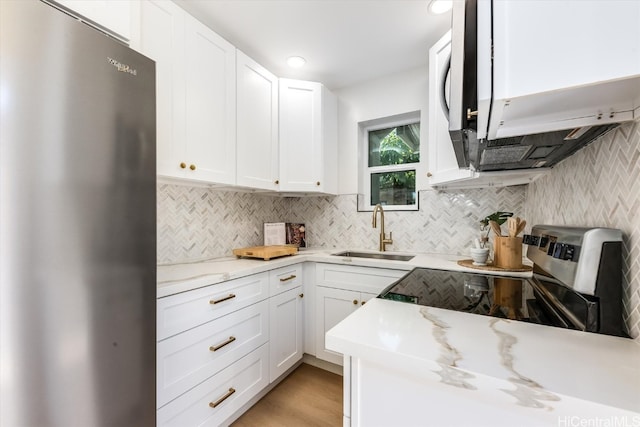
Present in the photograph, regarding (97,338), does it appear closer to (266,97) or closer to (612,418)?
(612,418)

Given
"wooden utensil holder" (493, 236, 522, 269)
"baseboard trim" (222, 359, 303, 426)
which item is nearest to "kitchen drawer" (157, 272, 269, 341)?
"baseboard trim" (222, 359, 303, 426)

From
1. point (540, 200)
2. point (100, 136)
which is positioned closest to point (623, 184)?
point (540, 200)

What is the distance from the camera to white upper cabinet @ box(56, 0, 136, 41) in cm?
91

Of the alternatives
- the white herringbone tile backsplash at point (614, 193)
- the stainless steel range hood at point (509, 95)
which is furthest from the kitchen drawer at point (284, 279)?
the white herringbone tile backsplash at point (614, 193)

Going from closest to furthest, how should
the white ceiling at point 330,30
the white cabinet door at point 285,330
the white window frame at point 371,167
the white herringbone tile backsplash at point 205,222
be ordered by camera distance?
the white ceiling at point 330,30 < the white herringbone tile backsplash at point 205,222 < the white cabinet door at point 285,330 < the white window frame at point 371,167

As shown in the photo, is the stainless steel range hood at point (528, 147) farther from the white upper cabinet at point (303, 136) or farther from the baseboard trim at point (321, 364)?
the baseboard trim at point (321, 364)

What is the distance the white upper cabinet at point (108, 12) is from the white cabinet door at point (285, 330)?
157cm

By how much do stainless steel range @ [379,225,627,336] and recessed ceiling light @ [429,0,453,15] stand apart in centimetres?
127

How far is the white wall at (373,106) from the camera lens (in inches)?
84.7

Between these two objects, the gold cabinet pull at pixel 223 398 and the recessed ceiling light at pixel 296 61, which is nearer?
the gold cabinet pull at pixel 223 398

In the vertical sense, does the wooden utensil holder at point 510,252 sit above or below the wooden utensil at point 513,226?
below

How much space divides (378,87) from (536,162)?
1.56 m

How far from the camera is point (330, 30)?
5.46 ft

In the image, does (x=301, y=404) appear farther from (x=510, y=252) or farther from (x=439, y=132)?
(x=439, y=132)
